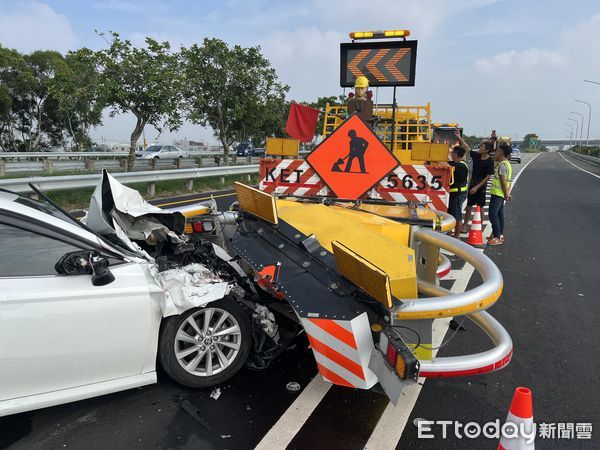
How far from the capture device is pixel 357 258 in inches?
104

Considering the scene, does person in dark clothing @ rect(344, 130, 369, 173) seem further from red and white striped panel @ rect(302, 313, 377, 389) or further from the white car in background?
the white car in background

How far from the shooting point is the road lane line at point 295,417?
269cm

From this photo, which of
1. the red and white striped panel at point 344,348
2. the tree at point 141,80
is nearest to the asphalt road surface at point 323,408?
the red and white striped panel at point 344,348

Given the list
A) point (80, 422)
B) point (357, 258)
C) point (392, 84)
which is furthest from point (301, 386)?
point (392, 84)

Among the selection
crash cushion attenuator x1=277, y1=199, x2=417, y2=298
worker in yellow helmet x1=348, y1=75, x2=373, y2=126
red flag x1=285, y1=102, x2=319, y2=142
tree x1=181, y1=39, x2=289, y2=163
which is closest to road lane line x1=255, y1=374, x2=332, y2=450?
crash cushion attenuator x1=277, y1=199, x2=417, y2=298

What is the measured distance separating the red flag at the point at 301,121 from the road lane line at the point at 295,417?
12.7 feet

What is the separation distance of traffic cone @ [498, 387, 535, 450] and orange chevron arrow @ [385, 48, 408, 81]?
5959 mm

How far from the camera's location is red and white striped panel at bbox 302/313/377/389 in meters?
2.65

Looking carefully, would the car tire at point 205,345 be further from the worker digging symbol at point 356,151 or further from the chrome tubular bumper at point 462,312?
the worker digging symbol at point 356,151

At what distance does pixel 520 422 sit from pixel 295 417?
1.36 meters

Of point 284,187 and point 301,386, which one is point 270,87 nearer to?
point 284,187

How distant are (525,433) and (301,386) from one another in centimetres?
158

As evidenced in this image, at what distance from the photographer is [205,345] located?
10.4 ft

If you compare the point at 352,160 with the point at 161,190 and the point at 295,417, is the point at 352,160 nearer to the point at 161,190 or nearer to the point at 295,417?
the point at 295,417
